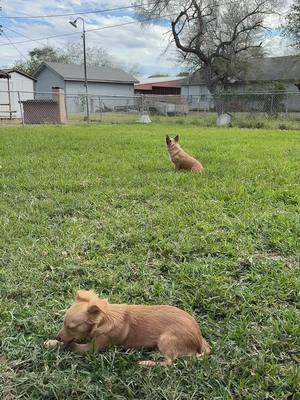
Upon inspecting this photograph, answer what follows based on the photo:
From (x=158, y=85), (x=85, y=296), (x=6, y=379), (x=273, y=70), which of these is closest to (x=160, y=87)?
(x=158, y=85)

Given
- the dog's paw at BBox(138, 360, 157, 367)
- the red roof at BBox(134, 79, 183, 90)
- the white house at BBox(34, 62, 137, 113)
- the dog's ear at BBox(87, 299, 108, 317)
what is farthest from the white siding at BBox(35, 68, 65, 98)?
the dog's paw at BBox(138, 360, 157, 367)

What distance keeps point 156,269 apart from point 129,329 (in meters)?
1.03

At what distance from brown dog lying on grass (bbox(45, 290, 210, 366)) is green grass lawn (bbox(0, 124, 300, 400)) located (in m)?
0.06

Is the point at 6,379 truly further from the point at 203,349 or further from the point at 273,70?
the point at 273,70

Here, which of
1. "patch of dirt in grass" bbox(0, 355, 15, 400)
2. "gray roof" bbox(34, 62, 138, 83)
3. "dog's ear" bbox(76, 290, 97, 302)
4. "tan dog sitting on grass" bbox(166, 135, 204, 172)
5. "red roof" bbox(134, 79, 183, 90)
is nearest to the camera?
"patch of dirt in grass" bbox(0, 355, 15, 400)

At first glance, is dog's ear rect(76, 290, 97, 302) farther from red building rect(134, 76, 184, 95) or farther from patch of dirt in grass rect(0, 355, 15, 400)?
red building rect(134, 76, 184, 95)

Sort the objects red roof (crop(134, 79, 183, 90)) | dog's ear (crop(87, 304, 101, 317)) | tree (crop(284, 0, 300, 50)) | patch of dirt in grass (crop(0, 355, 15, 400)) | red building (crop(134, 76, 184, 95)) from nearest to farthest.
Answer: patch of dirt in grass (crop(0, 355, 15, 400)) → dog's ear (crop(87, 304, 101, 317)) → tree (crop(284, 0, 300, 50)) → red roof (crop(134, 79, 183, 90)) → red building (crop(134, 76, 184, 95))

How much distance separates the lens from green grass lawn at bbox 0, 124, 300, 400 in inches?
78.7

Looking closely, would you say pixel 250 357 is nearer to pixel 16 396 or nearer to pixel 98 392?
pixel 98 392

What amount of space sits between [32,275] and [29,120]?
18.7m

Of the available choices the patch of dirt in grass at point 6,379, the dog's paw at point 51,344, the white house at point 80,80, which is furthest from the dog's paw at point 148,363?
the white house at point 80,80

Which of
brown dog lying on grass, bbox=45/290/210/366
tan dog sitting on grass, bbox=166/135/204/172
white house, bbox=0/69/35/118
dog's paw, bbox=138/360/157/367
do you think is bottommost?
dog's paw, bbox=138/360/157/367

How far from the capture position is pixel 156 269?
3180mm

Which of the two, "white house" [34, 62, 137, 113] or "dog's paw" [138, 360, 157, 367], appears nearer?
"dog's paw" [138, 360, 157, 367]
